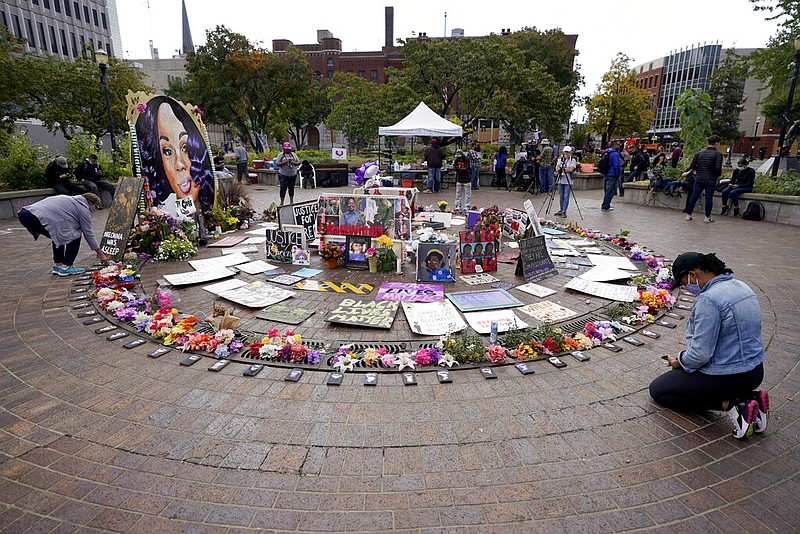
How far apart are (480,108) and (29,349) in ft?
71.5

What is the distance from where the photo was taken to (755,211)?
1198 cm

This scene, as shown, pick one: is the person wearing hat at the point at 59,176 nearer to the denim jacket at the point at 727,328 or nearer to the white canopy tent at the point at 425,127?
the white canopy tent at the point at 425,127

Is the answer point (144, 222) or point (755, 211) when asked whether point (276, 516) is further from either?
point (755, 211)

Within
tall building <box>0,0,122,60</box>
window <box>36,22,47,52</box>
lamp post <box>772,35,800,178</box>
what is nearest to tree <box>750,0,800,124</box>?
lamp post <box>772,35,800,178</box>

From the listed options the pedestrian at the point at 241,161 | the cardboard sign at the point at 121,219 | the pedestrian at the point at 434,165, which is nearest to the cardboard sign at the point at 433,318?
the cardboard sign at the point at 121,219

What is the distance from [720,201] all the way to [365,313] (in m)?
12.9

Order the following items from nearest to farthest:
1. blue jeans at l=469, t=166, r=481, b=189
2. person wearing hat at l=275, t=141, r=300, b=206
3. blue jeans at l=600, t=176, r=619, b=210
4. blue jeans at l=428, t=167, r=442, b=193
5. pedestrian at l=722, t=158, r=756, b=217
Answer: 1. person wearing hat at l=275, t=141, r=300, b=206
2. pedestrian at l=722, t=158, r=756, b=217
3. blue jeans at l=600, t=176, r=619, b=210
4. blue jeans at l=428, t=167, r=442, b=193
5. blue jeans at l=469, t=166, r=481, b=189

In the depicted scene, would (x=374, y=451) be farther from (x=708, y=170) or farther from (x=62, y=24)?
(x=62, y=24)

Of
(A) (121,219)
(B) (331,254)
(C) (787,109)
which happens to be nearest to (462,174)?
(B) (331,254)

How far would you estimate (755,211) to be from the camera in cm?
1198

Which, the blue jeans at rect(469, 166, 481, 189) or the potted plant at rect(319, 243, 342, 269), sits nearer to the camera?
the potted plant at rect(319, 243, 342, 269)

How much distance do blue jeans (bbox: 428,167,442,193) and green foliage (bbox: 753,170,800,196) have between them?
10.1 m

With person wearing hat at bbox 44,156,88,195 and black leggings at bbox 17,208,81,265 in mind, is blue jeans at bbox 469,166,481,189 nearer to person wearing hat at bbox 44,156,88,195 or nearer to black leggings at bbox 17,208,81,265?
person wearing hat at bbox 44,156,88,195

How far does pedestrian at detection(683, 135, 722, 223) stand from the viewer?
1125 cm
